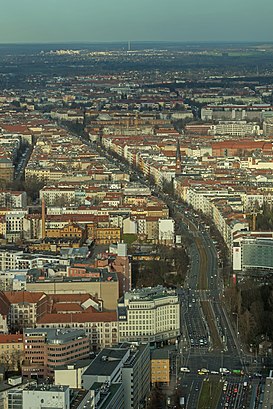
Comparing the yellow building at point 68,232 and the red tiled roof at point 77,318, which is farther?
the yellow building at point 68,232

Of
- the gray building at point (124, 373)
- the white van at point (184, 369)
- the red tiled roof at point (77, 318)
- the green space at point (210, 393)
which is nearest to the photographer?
the gray building at point (124, 373)

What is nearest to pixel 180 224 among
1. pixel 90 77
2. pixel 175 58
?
pixel 90 77

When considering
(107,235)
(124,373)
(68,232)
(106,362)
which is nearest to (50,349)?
(106,362)

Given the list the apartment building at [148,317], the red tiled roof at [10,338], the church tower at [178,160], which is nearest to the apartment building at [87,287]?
the apartment building at [148,317]

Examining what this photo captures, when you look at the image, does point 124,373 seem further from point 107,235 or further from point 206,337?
point 107,235

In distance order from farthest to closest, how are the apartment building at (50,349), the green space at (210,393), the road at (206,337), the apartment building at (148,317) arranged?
the apartment building at (148,317) → the apartment building at (50,349) → the road at (206,337) → the green space at (210,393)

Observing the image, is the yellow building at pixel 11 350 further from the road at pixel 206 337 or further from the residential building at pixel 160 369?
the road at pixel 206 337

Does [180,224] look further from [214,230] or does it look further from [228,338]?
[228,338]
